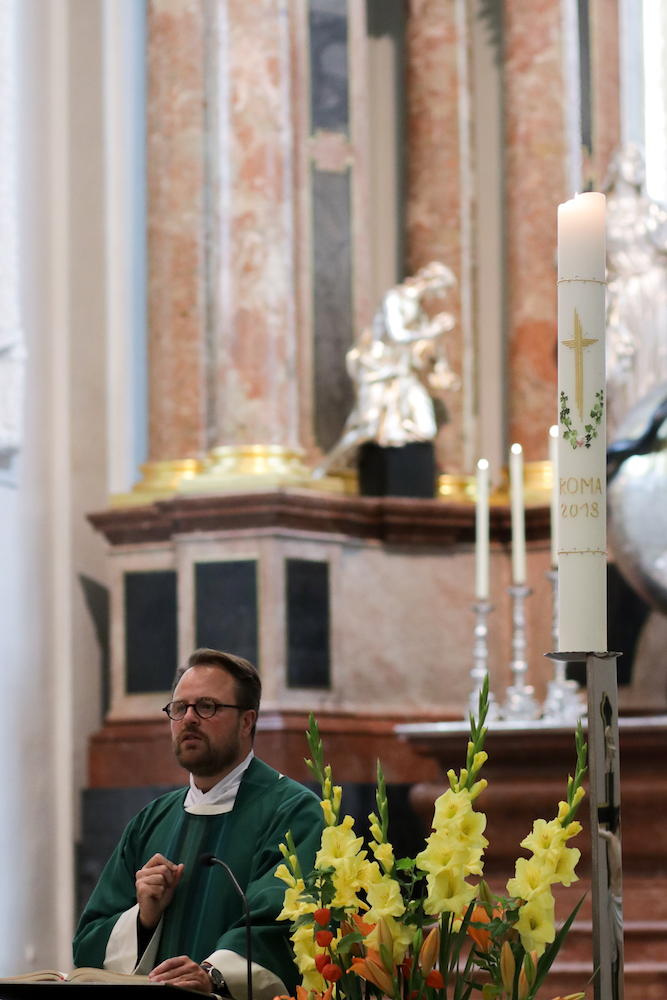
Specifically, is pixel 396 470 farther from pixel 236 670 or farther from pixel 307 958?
pixel 307 958

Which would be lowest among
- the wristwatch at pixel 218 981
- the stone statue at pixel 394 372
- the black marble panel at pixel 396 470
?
the wristwatch at pixel 218 981

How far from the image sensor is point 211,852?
321 cm

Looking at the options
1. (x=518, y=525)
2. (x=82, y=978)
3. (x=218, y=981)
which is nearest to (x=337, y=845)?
(x=82, y=978)

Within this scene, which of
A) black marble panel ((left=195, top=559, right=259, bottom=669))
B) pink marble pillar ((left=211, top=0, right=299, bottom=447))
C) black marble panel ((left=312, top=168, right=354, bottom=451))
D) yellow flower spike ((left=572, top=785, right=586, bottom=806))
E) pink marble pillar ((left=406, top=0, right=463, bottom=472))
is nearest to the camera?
yellow flower spike ((left=572, top=785, right=586, bottom=806))

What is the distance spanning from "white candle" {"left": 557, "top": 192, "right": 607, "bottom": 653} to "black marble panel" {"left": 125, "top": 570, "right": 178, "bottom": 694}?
4941 mm

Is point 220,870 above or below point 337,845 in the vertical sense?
below

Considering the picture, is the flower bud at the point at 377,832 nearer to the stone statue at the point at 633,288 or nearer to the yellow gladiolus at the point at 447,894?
the yellow gladiolus at the point at 447,894

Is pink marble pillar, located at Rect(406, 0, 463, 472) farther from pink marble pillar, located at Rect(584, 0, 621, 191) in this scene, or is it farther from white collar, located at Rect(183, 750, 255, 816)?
white collar, located at Rect(183, 750, 255, 816)

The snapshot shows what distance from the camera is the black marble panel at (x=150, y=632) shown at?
6.81 metres

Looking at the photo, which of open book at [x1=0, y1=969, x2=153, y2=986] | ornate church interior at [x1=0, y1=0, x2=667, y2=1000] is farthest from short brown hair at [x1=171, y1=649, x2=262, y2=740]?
ornate church interior at [x1=0, y1=0, x2=667, y2=1000]

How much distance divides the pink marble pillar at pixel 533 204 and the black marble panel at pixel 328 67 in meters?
0.86

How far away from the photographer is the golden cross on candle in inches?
77.2

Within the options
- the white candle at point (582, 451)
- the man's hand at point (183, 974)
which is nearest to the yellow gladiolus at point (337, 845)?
the white candle at point (582, 451)

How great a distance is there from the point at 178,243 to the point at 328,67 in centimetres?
106
